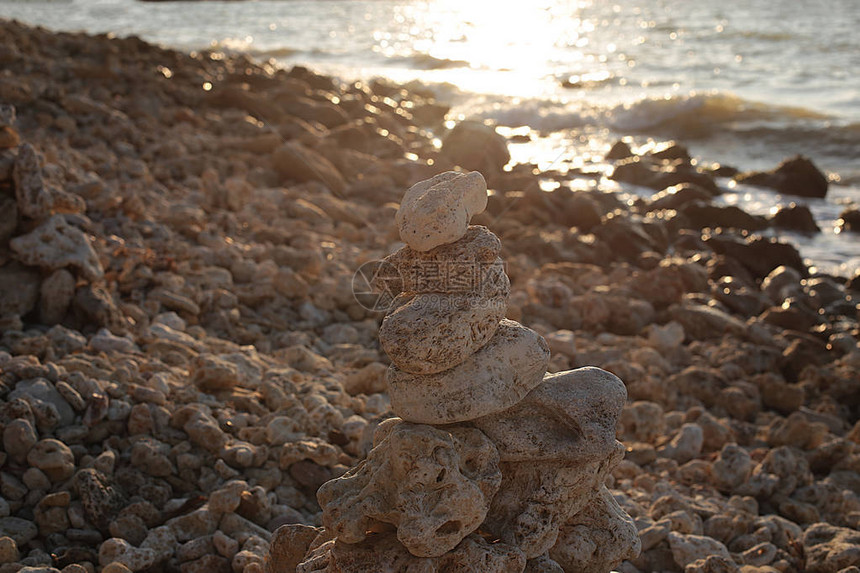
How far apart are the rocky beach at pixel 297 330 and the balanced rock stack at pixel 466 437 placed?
0.22 meters

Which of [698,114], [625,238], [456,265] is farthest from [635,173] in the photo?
[456,265]

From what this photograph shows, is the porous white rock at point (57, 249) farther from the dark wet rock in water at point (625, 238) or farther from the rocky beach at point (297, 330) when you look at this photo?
the dark wet rock in water at point (625, 238)

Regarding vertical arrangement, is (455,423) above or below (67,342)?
above

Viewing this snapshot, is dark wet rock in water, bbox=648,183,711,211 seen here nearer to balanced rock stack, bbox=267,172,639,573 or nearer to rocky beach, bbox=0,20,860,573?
rocky beach, bbox=0,20,860,573

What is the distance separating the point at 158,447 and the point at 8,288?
5.52 feet

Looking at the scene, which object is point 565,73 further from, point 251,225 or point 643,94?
point 251,225

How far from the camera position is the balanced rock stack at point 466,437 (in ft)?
9.75

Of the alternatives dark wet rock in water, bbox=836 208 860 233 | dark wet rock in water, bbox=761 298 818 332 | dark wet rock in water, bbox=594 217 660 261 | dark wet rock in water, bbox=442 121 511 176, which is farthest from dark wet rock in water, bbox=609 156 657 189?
dark wet rock in water, bbox=761 298 818 332

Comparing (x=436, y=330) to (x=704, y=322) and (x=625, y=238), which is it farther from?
(x=625, y=238)

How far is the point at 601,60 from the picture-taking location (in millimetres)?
24672

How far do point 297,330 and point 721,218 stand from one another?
22.4 ft

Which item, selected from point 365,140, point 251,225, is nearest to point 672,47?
point 365,140

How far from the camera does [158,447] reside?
173 inches

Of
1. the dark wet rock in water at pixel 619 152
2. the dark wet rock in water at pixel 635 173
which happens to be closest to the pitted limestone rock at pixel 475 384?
the dark wet rock in water at pixel 635 173
